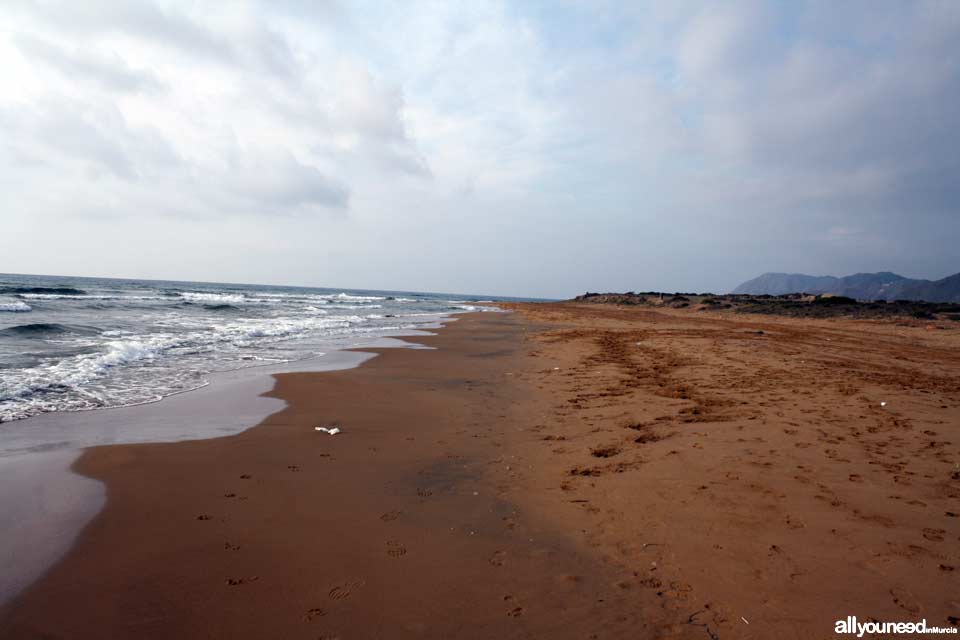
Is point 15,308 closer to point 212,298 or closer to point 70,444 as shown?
point 212,298

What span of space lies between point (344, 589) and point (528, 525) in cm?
145

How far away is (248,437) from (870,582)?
5.78m

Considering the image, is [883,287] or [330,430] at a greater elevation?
[883,287]

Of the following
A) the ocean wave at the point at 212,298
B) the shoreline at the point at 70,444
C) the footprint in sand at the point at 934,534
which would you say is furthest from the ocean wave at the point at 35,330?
the ocean wave at the point at 212,298

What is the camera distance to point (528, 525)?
3.53m

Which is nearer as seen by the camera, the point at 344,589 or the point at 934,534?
the point at 344,589

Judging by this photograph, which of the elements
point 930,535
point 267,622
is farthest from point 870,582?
point 267,622

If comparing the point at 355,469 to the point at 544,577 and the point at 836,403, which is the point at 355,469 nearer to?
the point at 544,577

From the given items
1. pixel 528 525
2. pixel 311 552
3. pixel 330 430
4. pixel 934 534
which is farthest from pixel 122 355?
pixel 934 534

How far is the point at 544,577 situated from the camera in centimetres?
285

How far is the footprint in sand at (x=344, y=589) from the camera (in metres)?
2.61

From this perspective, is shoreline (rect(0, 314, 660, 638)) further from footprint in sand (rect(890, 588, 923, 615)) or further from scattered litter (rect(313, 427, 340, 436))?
footprint in sand (rect(890, 588, 923, 615))

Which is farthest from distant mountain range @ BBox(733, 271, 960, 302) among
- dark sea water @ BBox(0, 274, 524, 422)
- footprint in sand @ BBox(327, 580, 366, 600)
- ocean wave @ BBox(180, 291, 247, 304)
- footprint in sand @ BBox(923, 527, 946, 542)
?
footprint in sand @ BBox(327, 580, 366, 600)

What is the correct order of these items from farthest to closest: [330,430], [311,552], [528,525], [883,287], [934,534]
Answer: [883,287] → [330,430] → [528,525] → [934,534] → [311,552]
